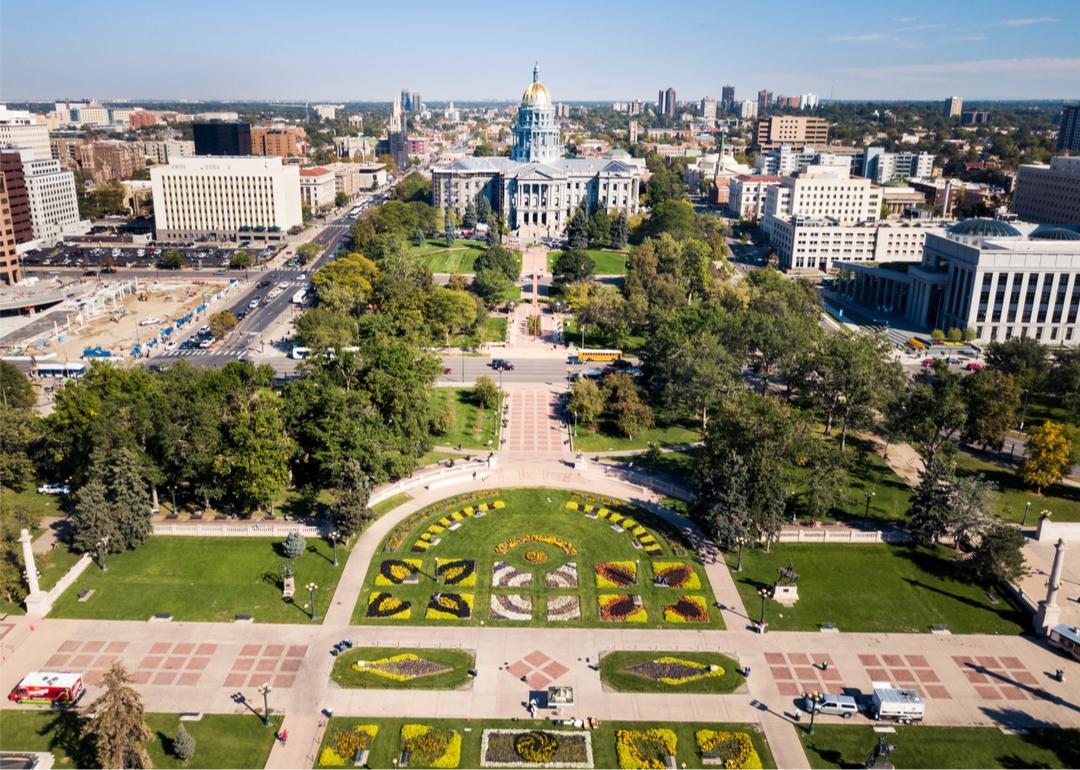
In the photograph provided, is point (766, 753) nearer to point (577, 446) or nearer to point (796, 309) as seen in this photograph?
point (577, 446)

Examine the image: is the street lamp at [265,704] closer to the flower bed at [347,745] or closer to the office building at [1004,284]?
the flower bed at [347,745]

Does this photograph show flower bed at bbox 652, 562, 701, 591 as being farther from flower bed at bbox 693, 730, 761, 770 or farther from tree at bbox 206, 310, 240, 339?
tree at bbox 206, 310, 240, 339

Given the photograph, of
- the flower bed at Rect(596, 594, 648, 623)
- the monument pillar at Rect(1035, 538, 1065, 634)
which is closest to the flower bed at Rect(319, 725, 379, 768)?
the flower bed at Rect(596, 594, 648, 623)

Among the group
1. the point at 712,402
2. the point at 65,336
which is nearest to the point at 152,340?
the point at 65,336

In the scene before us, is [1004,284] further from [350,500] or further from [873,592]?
[350,500]

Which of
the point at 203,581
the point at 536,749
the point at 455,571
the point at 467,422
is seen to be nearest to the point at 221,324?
the point at 467,422
